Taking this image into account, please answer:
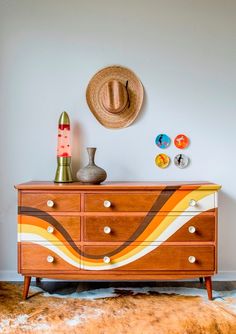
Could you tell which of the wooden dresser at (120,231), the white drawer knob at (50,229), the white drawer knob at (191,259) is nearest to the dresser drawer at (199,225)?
the wooden dresser at (120,231)

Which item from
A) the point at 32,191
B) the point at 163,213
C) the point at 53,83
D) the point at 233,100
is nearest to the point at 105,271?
the point at 163,213

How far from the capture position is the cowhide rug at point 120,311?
180 cm

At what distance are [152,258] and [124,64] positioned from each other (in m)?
1.56

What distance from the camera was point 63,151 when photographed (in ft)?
7.74

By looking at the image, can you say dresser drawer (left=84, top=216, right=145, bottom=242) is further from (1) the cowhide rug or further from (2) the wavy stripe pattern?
(1) the cowhide rug

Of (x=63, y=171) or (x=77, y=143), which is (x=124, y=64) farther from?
(x=63, y=171)

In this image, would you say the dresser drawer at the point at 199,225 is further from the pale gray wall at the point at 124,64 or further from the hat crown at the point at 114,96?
the hat crown at the point at 114,96

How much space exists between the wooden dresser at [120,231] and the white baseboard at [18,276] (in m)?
0.51

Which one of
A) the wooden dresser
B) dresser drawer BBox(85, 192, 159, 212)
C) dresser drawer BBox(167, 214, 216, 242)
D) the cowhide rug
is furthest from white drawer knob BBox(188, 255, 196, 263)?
dresser drawer BBox(85, 192, 159, 212)

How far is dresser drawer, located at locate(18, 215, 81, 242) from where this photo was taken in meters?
2.07

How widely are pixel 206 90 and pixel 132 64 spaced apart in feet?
2.16

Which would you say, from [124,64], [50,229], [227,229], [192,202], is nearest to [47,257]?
[50,229]

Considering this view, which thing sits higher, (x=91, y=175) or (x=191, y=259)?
(x=91, y=175)

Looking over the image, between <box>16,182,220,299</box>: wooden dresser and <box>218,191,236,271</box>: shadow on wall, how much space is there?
0.52 meters
